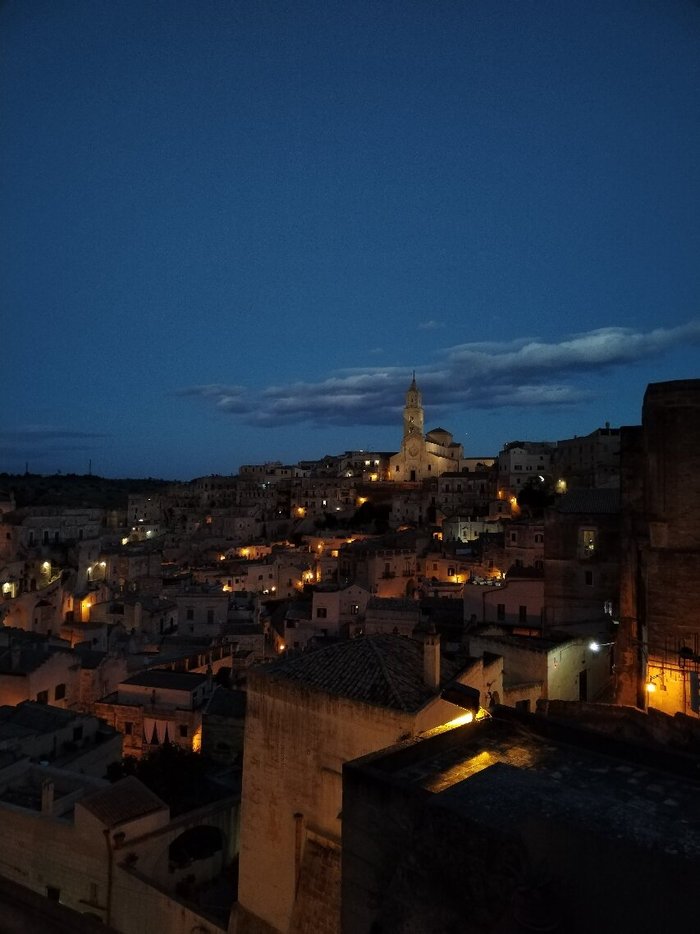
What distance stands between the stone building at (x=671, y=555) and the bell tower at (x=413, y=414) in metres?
65.8

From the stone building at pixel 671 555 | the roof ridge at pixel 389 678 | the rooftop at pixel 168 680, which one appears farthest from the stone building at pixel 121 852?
the stone building at pixel 671 555

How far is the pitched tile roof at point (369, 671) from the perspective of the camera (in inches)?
346

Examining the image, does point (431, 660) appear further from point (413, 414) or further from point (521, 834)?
point (413, 414)

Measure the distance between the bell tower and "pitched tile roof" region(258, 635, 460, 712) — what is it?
6844 cm

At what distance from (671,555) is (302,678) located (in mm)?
7187

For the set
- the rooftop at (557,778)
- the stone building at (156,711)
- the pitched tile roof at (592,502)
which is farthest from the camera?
the stone building at (156,711)

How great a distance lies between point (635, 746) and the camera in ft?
20.4

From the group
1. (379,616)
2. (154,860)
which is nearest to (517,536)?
(379,616)

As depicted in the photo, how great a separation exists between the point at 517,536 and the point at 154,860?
2318cm

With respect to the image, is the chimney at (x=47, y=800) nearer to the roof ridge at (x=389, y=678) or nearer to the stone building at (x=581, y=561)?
the roof ridge at (x=389, y=678)

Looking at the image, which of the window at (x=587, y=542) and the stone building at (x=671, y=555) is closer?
the stone building at (x=671, y=555)

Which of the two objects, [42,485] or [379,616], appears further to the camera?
[42,485]

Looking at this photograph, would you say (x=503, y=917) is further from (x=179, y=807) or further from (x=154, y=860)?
(x=179, y=807)

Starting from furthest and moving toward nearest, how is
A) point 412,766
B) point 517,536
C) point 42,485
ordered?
1. point 42,485
2. point 517,536
3. point 412,766
